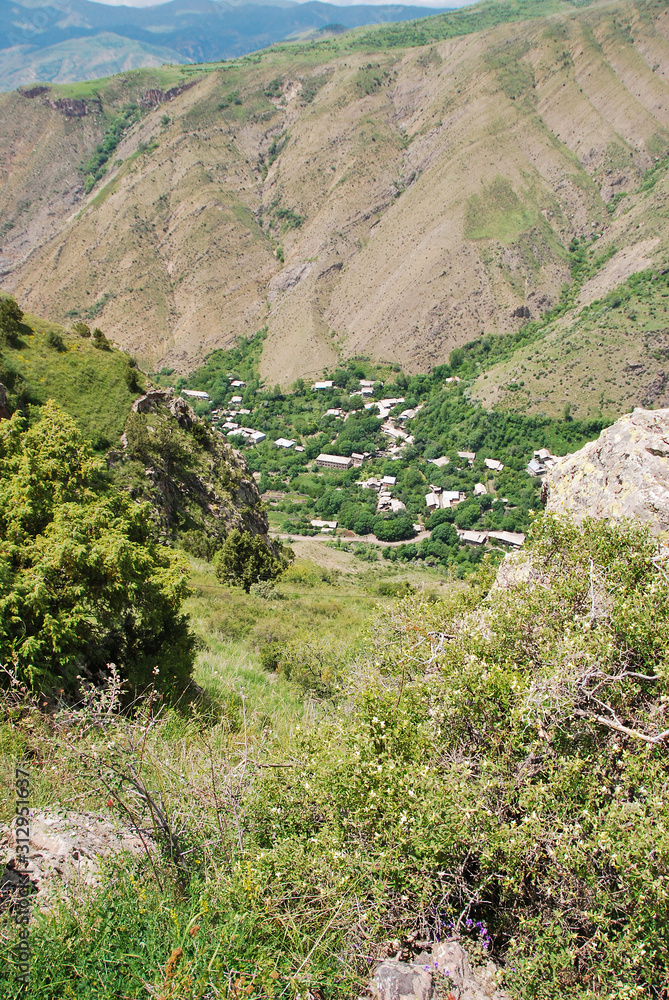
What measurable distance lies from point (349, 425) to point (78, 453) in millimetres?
72601

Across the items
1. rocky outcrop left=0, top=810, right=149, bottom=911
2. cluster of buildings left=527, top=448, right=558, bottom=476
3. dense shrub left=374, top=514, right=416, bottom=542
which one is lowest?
cluster of buildings left=527, top=448, right=558, bottom=476

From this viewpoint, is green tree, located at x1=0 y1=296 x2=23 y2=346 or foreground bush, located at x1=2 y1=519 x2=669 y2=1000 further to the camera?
green tree, located at x1=0 y1=296 x2=23 y2=346

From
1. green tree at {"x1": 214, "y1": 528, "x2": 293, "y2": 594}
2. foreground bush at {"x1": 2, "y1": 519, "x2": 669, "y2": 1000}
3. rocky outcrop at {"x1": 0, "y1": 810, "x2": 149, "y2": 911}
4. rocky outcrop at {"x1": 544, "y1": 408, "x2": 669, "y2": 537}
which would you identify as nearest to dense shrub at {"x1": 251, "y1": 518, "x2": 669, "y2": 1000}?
foreground bush at {"x1": 2, "y1": 519, "x2": 669, "y2": 1000}

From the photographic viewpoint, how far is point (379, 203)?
106 meters

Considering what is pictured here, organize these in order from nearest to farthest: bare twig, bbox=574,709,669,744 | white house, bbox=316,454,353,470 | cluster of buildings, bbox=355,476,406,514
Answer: bare twig, bbox=574,709,669,744 → cluster of buildings, bbox=355,476,406,514 → white house, bbox=316,454,353,470

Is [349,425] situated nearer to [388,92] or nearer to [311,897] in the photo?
[311,897]

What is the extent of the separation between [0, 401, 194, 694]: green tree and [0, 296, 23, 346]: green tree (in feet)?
52.9

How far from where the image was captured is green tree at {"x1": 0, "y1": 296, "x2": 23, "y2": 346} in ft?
69.1

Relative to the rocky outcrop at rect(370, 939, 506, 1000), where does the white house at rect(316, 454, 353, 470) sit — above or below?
below

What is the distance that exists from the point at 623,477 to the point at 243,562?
15833 mm

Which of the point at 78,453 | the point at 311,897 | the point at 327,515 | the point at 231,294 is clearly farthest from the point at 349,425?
the point at 311,897

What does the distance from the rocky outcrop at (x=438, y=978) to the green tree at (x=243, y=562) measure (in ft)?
53.8

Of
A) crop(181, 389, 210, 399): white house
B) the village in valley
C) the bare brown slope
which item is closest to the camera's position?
the village in valley

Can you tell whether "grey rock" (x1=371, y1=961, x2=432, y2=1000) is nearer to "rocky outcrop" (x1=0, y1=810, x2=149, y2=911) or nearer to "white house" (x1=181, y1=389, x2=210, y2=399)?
"rocky outcrop" (x1=0, y1=810, x2=149, y2=911)
